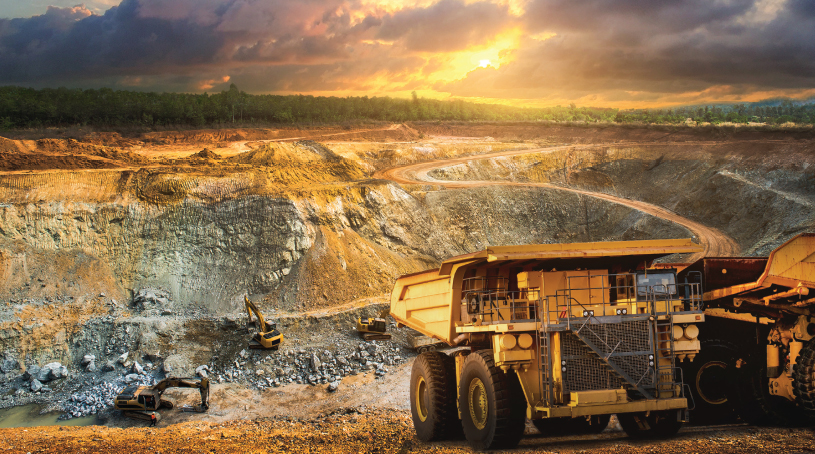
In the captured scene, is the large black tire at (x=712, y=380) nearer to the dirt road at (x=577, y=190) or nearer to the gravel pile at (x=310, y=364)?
the gravel pile at (x=310, y=364)

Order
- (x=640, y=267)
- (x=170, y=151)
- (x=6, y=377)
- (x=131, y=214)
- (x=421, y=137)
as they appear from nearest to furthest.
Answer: (x=640, y=267), (x=6, y=377), (x=131, y=214), (x=170, y=151), (x=421, y=137)

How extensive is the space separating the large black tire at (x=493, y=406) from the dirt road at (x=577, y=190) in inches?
1213

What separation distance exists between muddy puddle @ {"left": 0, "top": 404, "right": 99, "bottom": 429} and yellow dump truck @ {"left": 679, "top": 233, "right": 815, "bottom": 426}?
A: 64.6ft

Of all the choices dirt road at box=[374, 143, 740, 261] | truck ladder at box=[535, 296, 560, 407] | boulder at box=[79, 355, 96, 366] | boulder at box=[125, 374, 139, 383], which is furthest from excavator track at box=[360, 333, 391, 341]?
dirt road at box=[374, 143, 740, 261]

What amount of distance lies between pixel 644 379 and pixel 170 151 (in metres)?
44.3

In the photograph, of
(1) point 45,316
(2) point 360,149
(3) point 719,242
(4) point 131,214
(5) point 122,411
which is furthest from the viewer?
(2) point 360,149

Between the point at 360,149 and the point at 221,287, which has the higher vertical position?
the point at 360,149

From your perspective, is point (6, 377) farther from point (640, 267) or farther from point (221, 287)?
point (640, 267)

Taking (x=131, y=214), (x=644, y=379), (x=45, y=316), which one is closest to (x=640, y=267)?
(x=644, y=379)

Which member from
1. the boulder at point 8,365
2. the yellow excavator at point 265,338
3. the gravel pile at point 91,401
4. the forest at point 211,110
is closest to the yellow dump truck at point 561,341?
the yellow excavator at point 265,338

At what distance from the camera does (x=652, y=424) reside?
11.2 m

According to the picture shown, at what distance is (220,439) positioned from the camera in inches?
565

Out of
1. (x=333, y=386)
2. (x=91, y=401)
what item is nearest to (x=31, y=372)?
(x=91, y=401)

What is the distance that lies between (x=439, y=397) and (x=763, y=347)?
747 cm
